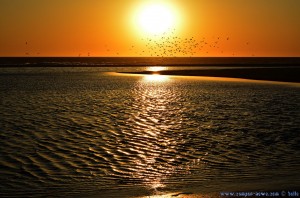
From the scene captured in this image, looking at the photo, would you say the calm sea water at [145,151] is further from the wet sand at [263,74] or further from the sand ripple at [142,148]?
the wet sand at [263,74]

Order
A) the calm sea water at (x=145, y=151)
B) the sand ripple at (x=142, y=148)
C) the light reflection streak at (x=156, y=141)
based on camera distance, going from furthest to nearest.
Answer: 1. the light reflection streak at (x=156, y=141)
2. the sand ripple at (x=142, y=148)
3. the calm sea water at (x=145, y=151)

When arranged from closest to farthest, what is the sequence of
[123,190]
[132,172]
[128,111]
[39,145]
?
[123,190]
[132,172]
[39,145]
[128,111]

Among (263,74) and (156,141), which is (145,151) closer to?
(156,141)

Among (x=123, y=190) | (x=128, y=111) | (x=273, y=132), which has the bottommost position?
(x=123, y=190)

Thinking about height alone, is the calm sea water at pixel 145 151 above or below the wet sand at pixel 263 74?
below

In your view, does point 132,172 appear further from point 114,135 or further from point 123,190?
point 114,135

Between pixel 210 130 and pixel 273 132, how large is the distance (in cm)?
334

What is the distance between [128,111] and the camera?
34.4m

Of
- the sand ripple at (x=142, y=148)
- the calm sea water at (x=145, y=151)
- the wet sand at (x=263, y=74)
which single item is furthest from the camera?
the wet sand at (x=263, y=74)

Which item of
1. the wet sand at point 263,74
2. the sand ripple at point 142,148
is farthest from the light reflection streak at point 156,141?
the wet sand at point 263,74

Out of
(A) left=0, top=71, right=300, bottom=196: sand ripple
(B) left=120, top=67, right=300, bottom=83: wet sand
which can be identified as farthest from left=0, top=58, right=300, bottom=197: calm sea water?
(B) left=120, top=67, right=300, bottom=83: wet sand

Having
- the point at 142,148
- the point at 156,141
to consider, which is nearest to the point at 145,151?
the point at 142,148

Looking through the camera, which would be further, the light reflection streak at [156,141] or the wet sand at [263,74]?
the wet sand at [263,74]

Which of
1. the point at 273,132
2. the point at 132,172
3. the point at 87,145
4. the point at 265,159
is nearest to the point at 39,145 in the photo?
the point at 87,145
